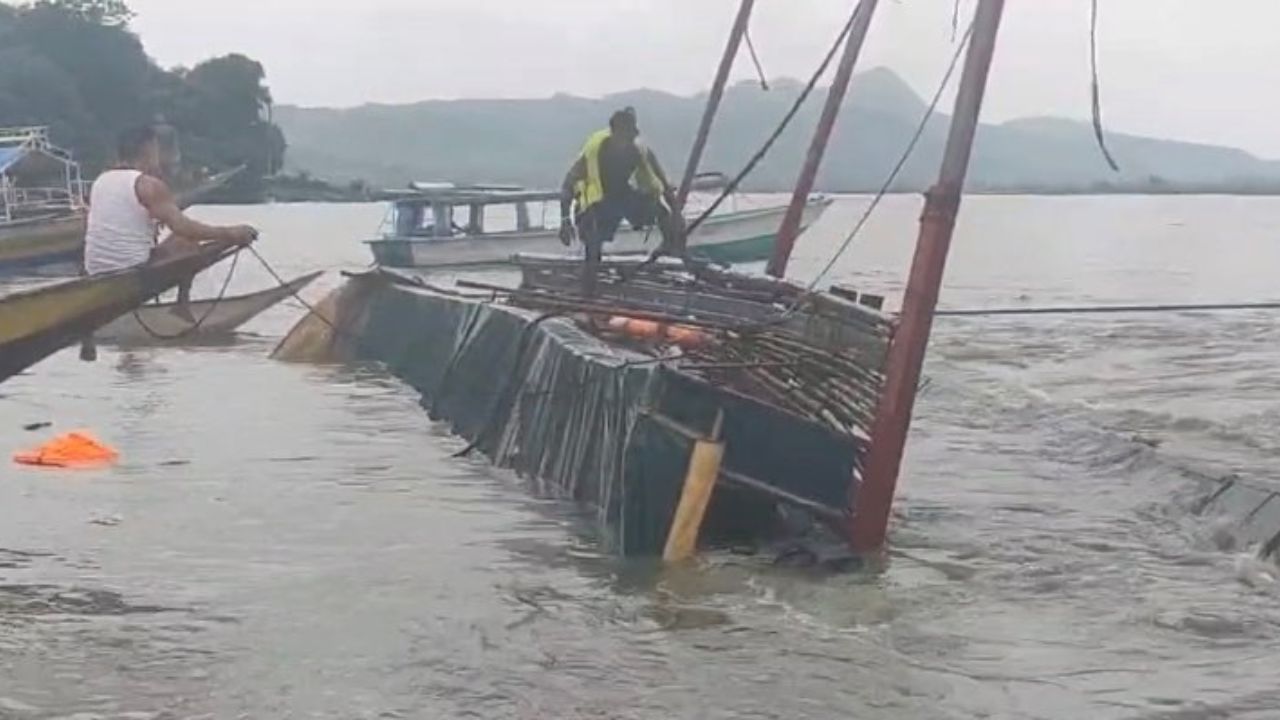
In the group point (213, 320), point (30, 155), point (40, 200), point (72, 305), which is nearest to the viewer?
point (72, 305)

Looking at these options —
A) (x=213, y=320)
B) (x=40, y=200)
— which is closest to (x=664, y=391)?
(x=213, y=320)

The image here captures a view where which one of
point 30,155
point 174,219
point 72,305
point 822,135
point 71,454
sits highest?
point 822,135

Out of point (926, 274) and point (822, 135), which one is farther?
point (822, 135)

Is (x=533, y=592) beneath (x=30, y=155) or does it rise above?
above

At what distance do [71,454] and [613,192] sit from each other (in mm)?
4844

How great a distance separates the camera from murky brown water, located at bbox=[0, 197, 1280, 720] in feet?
23.6

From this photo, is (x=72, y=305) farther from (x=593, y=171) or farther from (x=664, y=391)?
(x=593, y=171)

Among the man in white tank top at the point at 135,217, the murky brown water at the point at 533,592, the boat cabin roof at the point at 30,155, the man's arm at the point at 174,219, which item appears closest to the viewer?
the murky brown water at the point at 533,592

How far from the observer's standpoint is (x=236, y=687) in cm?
715

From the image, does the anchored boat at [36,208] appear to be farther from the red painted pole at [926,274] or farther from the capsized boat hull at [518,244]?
the red painted pole at [926,274]

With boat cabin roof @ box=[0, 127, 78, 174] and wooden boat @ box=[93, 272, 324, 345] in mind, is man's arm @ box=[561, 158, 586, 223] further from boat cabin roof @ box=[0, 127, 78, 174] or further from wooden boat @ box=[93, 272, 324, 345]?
boat cabin roof @ box=[0, 127, 78, 174]

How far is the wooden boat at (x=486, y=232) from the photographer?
40344 millimetres

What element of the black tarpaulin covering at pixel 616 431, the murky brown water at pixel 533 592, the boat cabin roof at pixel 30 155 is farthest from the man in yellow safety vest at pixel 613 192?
the boat cabin roof at pixel 30 155

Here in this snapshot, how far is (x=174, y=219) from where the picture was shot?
1049 cm
